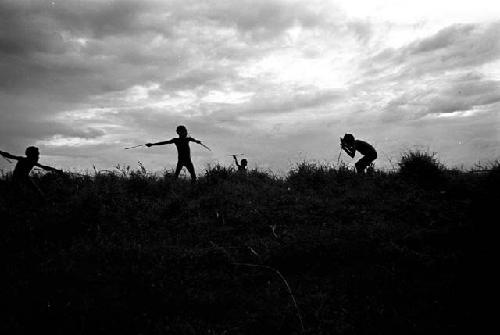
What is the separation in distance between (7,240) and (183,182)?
556 centimetres

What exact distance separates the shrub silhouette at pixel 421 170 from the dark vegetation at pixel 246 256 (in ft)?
0.24

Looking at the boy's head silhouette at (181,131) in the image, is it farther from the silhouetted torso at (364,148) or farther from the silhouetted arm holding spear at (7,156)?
the silhouetted torso at (364,148)

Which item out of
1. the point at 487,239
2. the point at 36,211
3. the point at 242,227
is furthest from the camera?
the point at 36,211

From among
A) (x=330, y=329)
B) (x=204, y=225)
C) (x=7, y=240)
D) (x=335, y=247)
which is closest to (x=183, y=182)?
(x=204, y=225)

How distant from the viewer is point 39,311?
5879mm

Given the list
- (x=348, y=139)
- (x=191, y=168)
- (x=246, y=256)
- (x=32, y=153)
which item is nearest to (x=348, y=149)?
(x=348, y=139)

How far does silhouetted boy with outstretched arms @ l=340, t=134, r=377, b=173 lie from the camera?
46.3ft

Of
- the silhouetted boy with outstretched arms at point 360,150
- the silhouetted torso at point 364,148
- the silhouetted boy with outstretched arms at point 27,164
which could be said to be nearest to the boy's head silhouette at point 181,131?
the silhouetted boy with outstretched arms at point 27,164

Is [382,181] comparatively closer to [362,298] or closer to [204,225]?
[204,225]

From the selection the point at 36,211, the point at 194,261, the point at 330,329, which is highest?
the point at 36,211

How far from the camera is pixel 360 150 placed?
14.4 meters

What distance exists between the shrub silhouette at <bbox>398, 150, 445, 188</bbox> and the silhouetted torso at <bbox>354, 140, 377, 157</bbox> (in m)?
0.99

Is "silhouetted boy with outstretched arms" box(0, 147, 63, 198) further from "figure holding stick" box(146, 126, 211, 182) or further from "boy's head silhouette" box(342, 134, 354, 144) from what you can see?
"boy's head silhouette" box(342, 134, 354, 144)

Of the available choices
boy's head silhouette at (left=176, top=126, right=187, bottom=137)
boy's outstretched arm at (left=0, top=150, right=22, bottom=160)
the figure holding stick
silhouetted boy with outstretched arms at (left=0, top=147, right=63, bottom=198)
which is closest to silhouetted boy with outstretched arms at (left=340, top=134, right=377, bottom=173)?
the figure holding stick
